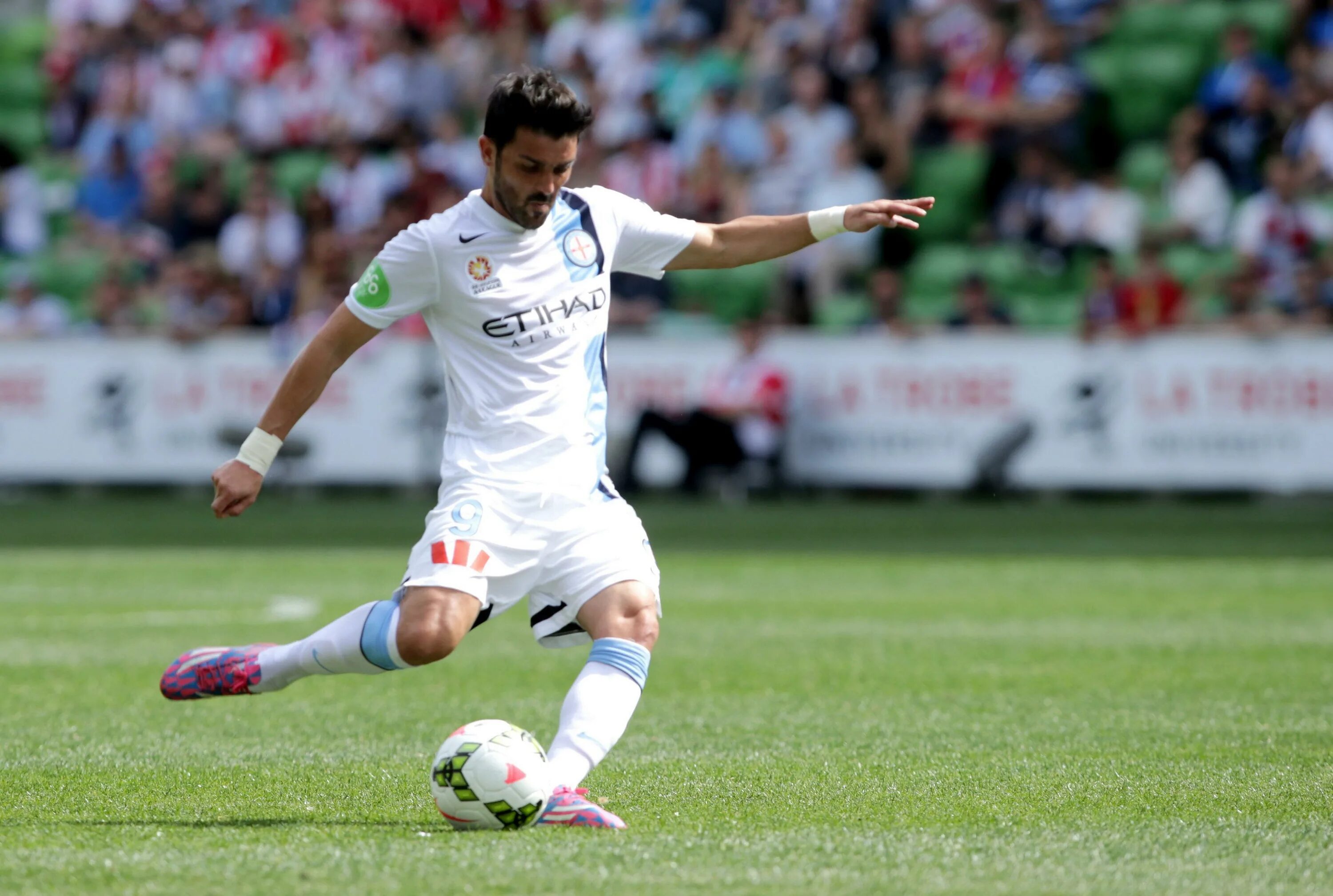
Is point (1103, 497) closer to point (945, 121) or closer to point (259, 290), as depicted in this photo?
point (945, 121)

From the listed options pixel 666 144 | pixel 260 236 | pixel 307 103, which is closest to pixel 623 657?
pixel 666 144

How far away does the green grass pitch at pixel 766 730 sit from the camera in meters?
4.30

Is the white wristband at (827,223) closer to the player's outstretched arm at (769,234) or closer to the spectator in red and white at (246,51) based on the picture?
the player's outstretched arm at (769,234)

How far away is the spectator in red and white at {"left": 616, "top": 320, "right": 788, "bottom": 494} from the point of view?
1780 cm

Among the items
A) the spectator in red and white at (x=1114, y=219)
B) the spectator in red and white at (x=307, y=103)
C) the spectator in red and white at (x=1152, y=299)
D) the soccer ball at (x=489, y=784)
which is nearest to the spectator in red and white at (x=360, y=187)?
the spectator in red and white at (x=307, y=103)

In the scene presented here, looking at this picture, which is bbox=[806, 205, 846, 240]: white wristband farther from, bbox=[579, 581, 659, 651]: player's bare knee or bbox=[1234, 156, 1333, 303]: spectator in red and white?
bbox=[1234, 156, 1333, 303]: spectator in red and white

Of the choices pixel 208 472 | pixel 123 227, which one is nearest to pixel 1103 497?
pixel 208 472

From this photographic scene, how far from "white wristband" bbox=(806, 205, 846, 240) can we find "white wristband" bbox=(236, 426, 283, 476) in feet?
5.72

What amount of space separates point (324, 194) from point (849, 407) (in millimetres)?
7884

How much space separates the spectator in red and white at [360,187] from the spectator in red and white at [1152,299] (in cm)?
857

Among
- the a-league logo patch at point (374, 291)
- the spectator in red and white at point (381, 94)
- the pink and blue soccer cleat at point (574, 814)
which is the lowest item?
the pink and blue soccer cleat at point (574, 814)

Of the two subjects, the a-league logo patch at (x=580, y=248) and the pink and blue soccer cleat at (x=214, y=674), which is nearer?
the a-league logo patch at (x=580, y=248)

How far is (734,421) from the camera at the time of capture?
1786cm

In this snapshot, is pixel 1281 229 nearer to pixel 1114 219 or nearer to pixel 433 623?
pixel 1114 219
